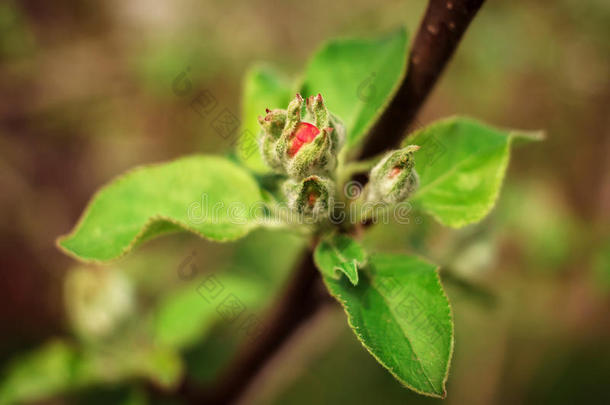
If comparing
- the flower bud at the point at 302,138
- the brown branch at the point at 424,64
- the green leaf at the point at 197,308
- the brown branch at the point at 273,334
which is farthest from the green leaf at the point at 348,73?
the green leaf at the point at 197,308

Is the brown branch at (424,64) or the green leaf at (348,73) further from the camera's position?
the green leaf at (348,73)

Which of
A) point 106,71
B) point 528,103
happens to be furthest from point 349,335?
point 106,71

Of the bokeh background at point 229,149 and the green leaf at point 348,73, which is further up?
the green leaf at point 348,73

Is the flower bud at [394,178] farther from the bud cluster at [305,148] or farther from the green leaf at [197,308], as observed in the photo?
the green leaf at [197,308]

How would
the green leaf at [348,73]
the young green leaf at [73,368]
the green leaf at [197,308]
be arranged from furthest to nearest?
the green leaf at [197,308]
the young green leaf at [73,368]
the green leaf at [348,73]

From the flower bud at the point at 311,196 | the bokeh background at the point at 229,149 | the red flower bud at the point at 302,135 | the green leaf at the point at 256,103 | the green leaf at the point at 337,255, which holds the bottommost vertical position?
the bokeh background at the point at 229,149

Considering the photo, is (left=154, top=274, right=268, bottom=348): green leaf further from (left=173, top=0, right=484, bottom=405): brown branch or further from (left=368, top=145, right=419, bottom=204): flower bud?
(left=368, top=145, right=419, bottom=204): flower bud

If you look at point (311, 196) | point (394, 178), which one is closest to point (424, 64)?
point (394, 178)

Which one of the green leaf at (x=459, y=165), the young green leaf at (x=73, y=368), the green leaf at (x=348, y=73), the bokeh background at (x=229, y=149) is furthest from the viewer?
the bokeh background at (x=229, y=149)
